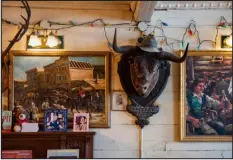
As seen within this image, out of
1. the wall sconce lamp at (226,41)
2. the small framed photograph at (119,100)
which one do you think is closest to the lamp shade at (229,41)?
the wall sconce lamp at (226,41)

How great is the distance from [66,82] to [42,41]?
43cm

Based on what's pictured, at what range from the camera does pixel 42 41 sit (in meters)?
3.00

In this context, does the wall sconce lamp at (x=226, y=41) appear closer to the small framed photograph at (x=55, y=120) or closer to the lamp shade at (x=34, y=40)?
the small framed photograph at (x=55, y=120)

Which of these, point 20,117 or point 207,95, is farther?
point 207,95

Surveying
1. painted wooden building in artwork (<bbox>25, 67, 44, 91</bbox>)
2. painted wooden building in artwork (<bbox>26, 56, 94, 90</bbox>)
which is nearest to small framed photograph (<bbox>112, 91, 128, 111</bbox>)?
painted wooden building in artwork (<bbox>26, 56, 94, 90</bbox>)

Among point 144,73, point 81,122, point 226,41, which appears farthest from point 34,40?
point 226,41

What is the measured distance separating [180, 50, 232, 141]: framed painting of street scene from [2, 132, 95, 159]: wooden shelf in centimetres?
94

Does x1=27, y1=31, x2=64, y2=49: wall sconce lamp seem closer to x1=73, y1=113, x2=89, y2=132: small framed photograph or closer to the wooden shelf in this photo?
x1=73, y1=113, x2=89, y2=132: small framed photograph

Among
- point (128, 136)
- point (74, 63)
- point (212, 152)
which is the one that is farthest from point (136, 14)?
point (212, 152)

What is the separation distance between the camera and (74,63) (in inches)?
119

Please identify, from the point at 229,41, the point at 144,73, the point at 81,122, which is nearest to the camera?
the point at 144,73

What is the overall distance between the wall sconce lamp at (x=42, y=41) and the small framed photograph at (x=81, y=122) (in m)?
0.67

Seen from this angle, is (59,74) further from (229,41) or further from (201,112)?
(229,41)

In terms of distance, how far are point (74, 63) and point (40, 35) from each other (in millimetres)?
401
